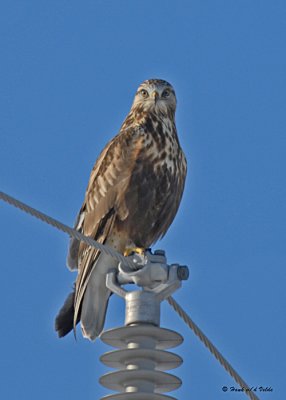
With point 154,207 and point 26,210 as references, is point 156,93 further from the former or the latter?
point 26,210

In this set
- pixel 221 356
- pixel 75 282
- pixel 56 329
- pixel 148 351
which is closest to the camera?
pixel 148 351

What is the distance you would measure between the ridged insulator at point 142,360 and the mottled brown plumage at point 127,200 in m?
2.98

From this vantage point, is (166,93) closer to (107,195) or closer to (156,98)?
(156,98)

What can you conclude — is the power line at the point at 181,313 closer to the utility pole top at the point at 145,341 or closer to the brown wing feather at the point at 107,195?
the utility pole top at the point at 145,341

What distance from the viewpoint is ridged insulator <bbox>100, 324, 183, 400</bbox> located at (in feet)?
12.8

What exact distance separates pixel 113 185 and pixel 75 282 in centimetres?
75

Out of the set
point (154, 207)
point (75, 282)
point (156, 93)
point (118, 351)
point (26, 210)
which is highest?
point (156, 93)

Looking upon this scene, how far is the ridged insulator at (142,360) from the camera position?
12.8 feet

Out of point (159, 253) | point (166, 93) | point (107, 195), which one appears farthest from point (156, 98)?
point (159, 253)

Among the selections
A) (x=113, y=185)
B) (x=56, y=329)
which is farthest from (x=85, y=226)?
(x=56, y=329)

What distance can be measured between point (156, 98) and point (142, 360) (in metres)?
4.28

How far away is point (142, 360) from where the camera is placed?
4.02 metres

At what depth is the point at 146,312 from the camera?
414 cm

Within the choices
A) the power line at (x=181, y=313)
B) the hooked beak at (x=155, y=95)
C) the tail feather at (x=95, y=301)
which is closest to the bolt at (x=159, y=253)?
the power line at (x=181, y=313)
